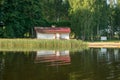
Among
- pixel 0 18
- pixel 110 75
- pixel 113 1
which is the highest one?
pixel 113 1

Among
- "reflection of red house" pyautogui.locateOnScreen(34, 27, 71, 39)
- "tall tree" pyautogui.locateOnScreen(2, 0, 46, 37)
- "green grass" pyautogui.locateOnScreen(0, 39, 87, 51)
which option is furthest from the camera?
"reflection of red house" pyautogui.locateOnScreen(34, 27, 71, 39)

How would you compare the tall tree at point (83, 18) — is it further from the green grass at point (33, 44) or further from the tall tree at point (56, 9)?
the green grass at point (33, 44)

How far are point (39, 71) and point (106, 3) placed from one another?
63.3 m

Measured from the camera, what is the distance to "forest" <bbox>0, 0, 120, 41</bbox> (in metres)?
63.9

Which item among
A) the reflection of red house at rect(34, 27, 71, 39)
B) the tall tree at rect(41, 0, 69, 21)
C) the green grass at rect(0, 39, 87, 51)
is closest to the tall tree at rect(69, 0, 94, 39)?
the reflection of red house at rect(34, 27, 71, 39)

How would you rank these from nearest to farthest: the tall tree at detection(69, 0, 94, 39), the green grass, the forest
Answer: the green grass
the forest
the tall tree at detection(69, 0, 94, 39)

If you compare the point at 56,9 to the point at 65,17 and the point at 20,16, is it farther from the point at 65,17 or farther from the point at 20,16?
the point at 20,16

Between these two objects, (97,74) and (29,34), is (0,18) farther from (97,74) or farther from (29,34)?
(97,74)

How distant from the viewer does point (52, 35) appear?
69.8 m

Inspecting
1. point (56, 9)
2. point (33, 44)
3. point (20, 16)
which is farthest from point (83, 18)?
point (33, 44)

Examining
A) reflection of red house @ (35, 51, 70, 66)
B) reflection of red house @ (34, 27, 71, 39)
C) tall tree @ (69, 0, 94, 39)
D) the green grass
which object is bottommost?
reflection of red house @ (35, 51, 70, 66)

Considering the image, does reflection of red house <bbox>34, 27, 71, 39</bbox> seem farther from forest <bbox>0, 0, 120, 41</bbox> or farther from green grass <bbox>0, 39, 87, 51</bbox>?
green grass <bbox>0, 39, 87, 51</bbox>

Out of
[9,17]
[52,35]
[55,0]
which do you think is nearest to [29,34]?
[52,35]

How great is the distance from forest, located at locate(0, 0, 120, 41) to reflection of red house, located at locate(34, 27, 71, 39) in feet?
6.50
